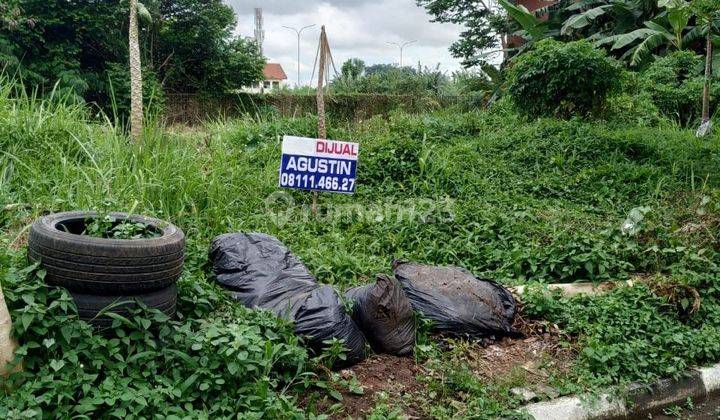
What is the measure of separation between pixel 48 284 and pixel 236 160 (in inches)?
149

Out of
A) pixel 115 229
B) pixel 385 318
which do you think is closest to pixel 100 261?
pixel 115 229

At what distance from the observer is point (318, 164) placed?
5.18 metres

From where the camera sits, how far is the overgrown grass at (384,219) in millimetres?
2714

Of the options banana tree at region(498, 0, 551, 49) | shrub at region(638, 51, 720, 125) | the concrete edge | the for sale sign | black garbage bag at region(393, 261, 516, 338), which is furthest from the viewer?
banana tree at region(498, 0, 551, 49)

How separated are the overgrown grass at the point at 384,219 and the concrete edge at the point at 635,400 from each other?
0.33ft

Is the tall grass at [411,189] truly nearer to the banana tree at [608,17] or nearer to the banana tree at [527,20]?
the banana tree at [608,17]

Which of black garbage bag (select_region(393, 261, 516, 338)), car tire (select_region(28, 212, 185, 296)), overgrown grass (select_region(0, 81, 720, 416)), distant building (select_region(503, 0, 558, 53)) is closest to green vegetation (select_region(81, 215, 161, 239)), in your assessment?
car tire (select_region(28, 212, 185, 296))

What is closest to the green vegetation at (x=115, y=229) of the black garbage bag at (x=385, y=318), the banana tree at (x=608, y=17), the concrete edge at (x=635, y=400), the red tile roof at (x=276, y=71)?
the black garbage bag at (x=385, y=318)

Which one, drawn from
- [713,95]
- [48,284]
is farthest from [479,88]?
[48,284]

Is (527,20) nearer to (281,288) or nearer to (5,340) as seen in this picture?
(281,288)

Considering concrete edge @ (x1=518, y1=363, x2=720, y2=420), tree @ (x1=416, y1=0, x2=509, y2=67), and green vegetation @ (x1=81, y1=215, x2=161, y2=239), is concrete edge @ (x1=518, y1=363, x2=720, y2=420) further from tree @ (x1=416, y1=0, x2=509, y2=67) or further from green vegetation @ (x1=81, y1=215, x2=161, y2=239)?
tree @ (x1=416, y1=0, x2=509, y2=67)

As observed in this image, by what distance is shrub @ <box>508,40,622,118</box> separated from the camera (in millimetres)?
9211

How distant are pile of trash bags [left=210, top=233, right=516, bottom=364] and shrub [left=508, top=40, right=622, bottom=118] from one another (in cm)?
640

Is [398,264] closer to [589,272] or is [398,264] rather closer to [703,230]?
→ [589,272]
